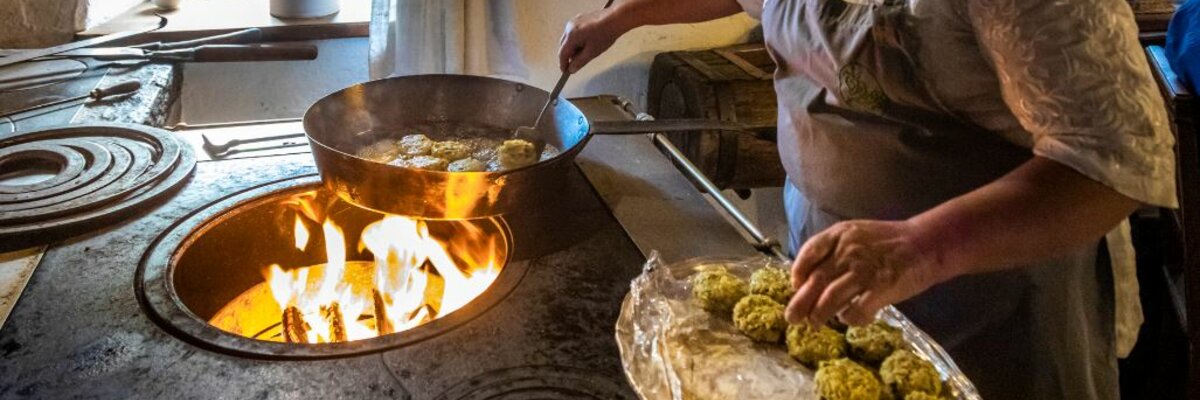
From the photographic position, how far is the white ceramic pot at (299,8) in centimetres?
300

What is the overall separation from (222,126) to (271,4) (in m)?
1.11

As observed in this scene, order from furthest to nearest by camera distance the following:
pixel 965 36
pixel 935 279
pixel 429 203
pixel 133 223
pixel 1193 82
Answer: pixel 1193 82 < pixel 133 223 < pixel 429 203 < pixel 965 36 < pixel 935 279

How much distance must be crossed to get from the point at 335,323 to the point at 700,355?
0.92 metres

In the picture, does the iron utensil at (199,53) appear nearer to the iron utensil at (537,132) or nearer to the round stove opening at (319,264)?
the round stove opening at (319,264)

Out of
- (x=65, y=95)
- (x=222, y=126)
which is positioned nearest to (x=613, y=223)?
(x=222, y=126)

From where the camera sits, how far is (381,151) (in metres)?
1.64

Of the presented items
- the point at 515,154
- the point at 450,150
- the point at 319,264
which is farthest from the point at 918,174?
the point at 319,264

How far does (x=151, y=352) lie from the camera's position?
1214mm

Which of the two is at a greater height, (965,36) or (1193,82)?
(965,36)

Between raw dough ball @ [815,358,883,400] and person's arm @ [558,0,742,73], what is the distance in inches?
39.8

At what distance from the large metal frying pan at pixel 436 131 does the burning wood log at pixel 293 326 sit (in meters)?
0.36

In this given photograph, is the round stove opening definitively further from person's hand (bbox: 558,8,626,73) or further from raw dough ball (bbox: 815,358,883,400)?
raw dough ball (bbox: 815,358,883,400)

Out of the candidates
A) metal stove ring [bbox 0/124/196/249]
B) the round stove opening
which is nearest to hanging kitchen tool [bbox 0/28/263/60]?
metal stove ring [bbox 0/124/196/249]

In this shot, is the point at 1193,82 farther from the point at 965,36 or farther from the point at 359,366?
the point at 359,366
